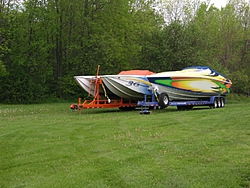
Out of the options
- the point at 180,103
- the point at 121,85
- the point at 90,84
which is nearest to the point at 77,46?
the point at 90,84

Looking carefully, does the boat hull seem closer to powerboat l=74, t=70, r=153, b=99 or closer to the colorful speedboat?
powerboat l=74, t=70, r=153, b=99

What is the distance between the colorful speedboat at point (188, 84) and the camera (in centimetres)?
1865

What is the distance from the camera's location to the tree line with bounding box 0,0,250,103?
3197 cm

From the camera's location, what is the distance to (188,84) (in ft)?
63.9

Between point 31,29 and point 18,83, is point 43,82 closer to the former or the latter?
point 18,83

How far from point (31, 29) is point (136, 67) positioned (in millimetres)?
11083

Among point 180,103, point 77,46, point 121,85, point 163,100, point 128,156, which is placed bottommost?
point 128,156

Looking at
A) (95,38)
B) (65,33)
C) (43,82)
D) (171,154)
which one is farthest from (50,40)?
(171,154)

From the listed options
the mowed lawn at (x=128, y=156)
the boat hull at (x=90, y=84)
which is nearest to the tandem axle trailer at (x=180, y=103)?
the boat hull at (x=90, y=84)

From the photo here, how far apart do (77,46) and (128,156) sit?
27.5 m

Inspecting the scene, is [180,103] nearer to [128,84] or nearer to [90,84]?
[128,84]

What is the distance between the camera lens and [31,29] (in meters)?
34.6

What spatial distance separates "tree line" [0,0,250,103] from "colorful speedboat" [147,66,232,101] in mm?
10433

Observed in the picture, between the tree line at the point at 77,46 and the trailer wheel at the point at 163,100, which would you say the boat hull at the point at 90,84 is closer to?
the trailer wheel at the point at 163,100
